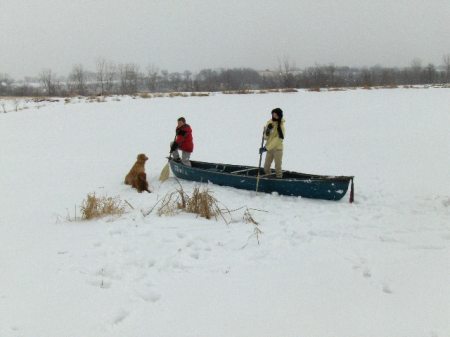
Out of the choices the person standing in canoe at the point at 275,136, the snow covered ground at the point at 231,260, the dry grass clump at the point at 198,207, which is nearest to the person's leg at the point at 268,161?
the person standing in canoe at the point at 275,136

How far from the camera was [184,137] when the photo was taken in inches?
344

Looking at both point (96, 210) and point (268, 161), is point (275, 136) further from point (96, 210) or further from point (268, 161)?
point (96, 210)

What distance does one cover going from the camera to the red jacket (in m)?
8.73

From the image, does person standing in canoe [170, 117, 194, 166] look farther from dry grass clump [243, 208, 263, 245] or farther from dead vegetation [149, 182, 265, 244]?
dry grass clump [243, 208, 263, 245]

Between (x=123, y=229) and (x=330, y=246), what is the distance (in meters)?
2.90

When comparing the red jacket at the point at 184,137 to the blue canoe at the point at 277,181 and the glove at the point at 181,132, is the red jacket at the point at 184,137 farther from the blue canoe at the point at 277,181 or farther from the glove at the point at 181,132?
the blue canoe at the point at 277,181

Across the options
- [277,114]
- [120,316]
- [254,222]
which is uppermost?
[277,114]

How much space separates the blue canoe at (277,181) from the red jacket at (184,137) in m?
0.42

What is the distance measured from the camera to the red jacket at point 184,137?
8729 mm

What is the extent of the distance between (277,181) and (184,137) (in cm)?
257

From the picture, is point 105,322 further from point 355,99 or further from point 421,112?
point 355,99

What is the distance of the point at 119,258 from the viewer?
4.54m

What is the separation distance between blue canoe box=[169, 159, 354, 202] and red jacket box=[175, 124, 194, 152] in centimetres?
42

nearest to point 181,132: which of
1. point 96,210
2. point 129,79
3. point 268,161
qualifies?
point 268,161
